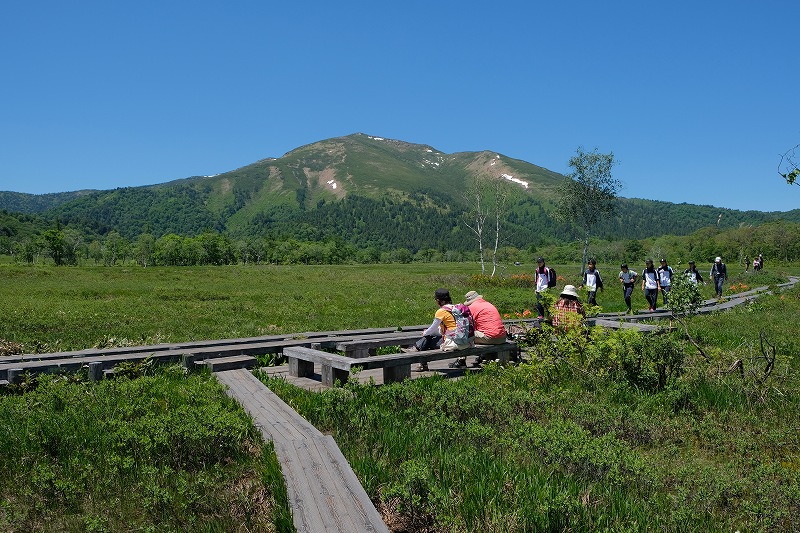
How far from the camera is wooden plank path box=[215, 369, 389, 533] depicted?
13.1 ft

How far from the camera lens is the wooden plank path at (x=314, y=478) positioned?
13.1ft

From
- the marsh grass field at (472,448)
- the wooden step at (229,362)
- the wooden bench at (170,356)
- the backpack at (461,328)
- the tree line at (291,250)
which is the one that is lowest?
the marsh grass field at (472,448)

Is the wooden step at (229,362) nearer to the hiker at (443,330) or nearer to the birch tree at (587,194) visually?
the hiker at (443,330)

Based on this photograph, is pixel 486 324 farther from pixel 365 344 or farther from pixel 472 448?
pixel 472 448

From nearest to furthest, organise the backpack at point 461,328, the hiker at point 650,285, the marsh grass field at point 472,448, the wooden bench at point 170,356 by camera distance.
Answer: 1. the marsh grass field at point 472,448
2. the wooden bench at point 170,356
3. the backpack at point 461,328
4. the hiker at point 650,285

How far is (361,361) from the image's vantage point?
8.87 metres

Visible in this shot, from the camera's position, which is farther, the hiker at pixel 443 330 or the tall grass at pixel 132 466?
the hiker at pixel 443 330

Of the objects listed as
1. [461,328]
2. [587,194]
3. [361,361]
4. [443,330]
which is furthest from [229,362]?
[587,194]

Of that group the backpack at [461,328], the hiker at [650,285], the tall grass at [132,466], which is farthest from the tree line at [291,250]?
the tall grass at [132,466]

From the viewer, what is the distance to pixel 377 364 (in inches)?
364

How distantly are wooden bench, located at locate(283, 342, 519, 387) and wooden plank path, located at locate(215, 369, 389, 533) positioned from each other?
2.17 m

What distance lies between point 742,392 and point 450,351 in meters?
4.54

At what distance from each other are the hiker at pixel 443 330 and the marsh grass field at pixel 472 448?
903mm

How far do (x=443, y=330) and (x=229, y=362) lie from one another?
13.2 ft
